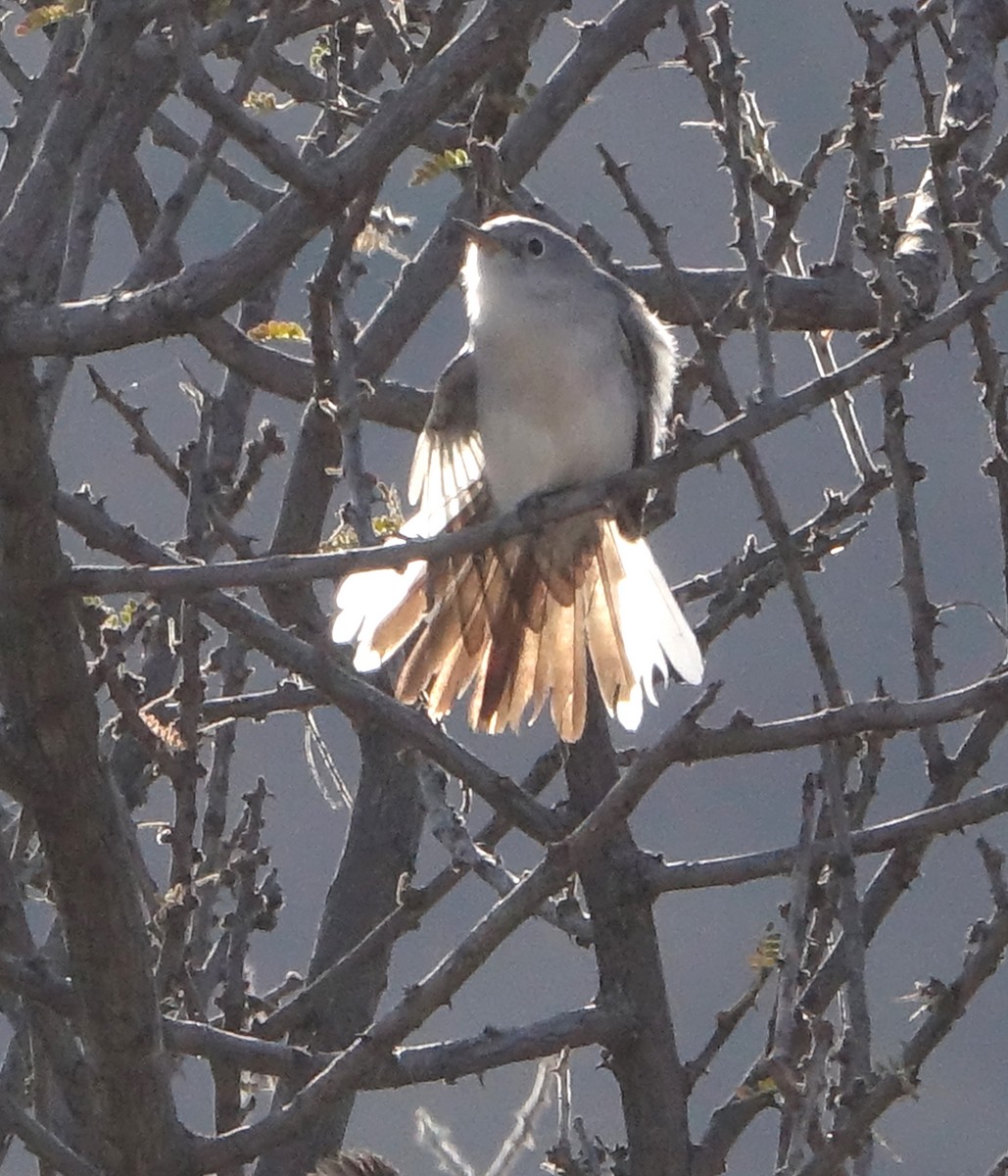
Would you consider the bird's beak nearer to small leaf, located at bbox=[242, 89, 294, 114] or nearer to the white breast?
the white breast

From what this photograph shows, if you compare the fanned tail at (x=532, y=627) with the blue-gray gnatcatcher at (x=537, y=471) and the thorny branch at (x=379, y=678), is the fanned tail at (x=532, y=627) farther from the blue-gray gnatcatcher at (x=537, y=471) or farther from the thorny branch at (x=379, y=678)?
the thorny branch at (x=379, y=678)

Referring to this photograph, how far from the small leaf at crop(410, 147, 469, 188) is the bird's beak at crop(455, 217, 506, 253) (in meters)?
0.66

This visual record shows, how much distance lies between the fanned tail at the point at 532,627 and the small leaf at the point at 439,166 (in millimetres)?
676

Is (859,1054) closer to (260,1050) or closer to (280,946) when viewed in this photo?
(260,1050)

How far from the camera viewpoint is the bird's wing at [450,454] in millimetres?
4539

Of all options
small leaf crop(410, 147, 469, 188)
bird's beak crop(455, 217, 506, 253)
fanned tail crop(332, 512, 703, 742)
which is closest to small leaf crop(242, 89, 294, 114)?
bird's beak crop(455, 217, 506, 253)

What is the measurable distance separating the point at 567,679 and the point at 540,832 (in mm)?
982

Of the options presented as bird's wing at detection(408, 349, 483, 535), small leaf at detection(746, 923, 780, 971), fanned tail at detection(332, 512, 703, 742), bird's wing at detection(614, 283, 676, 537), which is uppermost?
bird's wing at detection(614, 283, 676, 537)

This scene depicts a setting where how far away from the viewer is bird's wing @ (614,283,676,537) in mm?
4664

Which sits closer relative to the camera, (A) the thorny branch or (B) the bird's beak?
(A) the thorny branch

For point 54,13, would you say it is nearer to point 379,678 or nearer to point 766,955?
point 379,678

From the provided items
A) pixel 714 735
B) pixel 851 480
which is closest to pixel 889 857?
pixel 714 735

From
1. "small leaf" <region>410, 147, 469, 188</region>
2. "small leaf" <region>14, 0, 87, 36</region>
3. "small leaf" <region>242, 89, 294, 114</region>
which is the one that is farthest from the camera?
"small leaf" <region>242, 89, 294, 114</region>

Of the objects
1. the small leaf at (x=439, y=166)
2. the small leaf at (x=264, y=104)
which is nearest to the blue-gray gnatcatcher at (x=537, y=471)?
the small leaf at (x=264, y=104)
